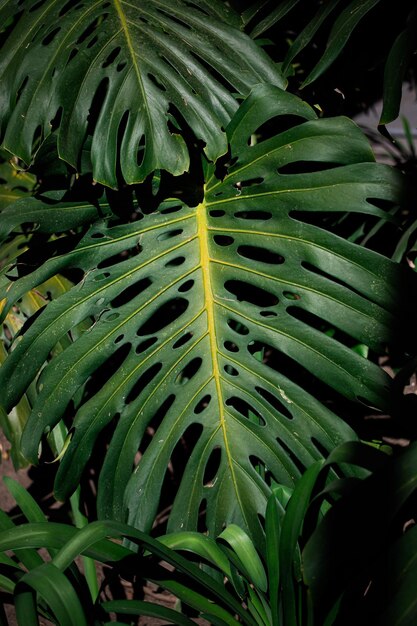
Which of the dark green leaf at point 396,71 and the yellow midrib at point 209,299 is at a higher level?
the dark green leaf at point 396,71

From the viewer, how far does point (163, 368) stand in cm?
131

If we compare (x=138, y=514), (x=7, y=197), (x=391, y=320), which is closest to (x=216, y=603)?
(x=138, y=514)

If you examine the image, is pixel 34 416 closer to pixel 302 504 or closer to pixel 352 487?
pixel 302 504

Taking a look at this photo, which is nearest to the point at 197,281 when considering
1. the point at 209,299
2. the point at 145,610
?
the point at 209,299

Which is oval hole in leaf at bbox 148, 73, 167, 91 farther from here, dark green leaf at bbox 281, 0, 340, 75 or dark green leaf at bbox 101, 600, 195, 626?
dark green leaf at bbox 101, 600, 195, 626

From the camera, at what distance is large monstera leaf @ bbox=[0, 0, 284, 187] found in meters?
1.15

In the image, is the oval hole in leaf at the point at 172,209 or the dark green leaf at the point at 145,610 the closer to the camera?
the dark green leaf at the point at 145,610

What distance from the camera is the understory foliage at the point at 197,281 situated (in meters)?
1.14

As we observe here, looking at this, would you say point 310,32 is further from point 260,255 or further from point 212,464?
point 212,464

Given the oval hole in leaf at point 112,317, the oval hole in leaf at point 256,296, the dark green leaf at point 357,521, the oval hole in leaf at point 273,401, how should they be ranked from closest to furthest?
the dark green leaf at point 357,521
the oval hole in leaf at point 112,317
the oval hole in leaf at point 273,401
the oval hole in leaf at point 256,296

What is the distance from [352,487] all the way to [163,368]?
0.51m

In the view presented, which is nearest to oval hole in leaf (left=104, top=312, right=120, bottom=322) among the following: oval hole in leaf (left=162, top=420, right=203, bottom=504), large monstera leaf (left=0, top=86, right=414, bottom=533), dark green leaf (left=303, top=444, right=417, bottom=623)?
large monstera leaf (left=0, top=86, right=414, bottom=533)

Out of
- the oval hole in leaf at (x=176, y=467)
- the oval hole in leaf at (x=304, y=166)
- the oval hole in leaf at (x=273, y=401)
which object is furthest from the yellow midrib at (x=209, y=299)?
the oval hole in leaf at (x=176, y=467)

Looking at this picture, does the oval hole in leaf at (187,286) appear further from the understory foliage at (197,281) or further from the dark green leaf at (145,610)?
the dark green leaf at (145,610)
